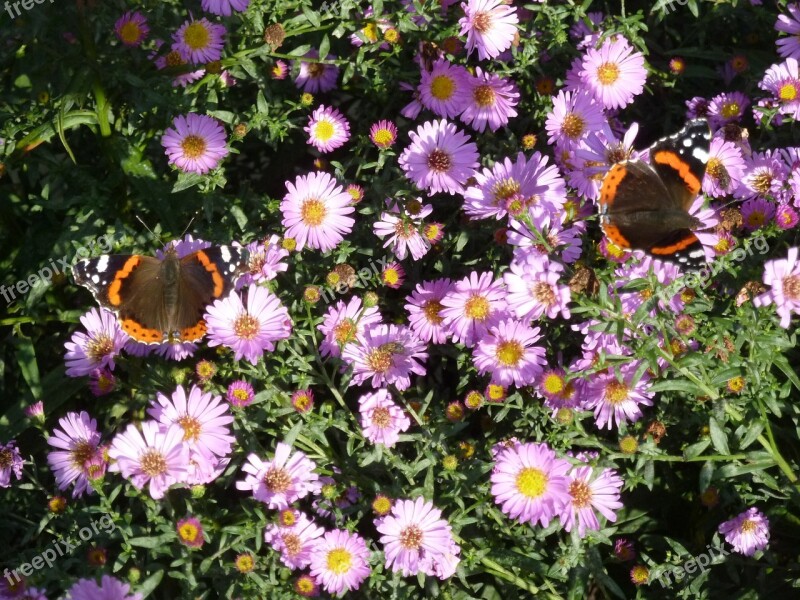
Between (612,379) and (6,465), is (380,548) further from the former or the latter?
(6,465)

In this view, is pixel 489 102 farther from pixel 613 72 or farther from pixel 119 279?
pixel 119 279

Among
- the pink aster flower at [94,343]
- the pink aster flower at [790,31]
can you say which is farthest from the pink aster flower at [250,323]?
the pink aster flower at [790,31]

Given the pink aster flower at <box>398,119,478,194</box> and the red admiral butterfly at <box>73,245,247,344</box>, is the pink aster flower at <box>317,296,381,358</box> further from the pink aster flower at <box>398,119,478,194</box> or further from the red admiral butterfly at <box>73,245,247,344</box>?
the pink aster flower at <box>398,119,478,194</box>

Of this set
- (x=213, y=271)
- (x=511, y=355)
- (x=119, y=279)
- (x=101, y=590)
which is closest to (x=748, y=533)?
(x=511, y=355)

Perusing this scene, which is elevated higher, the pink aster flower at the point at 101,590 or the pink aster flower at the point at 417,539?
the pink aster flower at the point at 417,539

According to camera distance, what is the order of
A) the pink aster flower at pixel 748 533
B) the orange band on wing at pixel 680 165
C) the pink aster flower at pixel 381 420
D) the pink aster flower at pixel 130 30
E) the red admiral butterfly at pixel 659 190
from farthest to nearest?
1. the pink aster flower at pixel 130 30
2. the pink aster flower at pixel 748 533
3. the pink aster flower at pixel 381 420
4. the orange band on wing at pixel 680 165
5. the red admiral butterfly at pixel 659 190

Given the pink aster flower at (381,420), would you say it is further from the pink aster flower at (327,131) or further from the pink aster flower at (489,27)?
the pink aster flower at (489,27)
